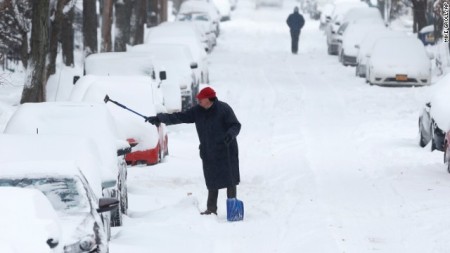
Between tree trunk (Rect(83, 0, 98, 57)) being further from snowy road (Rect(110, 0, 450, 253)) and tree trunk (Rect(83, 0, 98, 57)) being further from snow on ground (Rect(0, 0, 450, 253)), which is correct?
snowy road (Rect(110, 0, 450, 253))

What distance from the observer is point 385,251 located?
13.1m

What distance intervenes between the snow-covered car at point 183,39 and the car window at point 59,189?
22421mm

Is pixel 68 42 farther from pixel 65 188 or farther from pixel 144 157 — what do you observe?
pixel 65 188

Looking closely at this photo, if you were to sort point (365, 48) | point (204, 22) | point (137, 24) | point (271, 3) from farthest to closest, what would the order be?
point (271, 3)
point (204, 22)
point (137, 24)
point (365, 48)

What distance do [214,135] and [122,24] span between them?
24.7 metres

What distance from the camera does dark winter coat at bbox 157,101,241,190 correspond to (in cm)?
1534

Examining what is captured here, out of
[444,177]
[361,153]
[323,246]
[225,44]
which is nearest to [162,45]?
[361,153]

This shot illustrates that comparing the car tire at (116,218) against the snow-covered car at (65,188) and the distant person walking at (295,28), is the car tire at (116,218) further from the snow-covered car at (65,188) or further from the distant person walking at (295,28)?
the distant person walking at (295,28)

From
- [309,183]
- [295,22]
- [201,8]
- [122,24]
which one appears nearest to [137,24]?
[122,24]

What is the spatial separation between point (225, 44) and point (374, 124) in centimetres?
2955

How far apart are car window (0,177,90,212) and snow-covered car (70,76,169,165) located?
807cm

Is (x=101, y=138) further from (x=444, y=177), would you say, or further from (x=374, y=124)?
(x=374, y=124)

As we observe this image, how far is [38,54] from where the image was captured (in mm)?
24344

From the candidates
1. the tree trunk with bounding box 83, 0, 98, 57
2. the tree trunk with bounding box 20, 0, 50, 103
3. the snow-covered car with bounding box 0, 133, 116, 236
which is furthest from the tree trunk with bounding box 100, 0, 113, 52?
the snow-covered car with bounding box 0, 133, 116, 236
